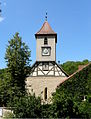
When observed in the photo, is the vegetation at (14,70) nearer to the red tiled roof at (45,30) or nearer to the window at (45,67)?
the window at (45,67)

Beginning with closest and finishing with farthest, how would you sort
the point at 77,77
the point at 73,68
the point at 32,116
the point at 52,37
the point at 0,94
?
the point at 32,116
the point at 77,77
the point at 0,94
the point at 52,37
the point at 73,68

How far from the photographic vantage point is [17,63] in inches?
1358

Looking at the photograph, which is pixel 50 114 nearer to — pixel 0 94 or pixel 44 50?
pixel 0 94

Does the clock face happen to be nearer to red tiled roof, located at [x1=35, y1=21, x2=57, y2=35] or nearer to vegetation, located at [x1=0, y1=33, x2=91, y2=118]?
red tiled roof, located at [x1=35, y1=21, x2=57, y2=35]

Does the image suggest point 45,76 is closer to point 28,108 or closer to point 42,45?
point 42,45

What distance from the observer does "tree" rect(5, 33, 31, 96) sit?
112ft

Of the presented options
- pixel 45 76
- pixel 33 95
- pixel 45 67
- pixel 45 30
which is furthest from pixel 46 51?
pixel 33 95

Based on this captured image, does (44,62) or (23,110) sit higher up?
(44,62)

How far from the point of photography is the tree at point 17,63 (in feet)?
112

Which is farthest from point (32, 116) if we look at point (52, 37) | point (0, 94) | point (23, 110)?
point (52, 37)

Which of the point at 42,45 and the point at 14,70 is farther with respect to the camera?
the point at 42,45

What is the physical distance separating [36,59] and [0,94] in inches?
271

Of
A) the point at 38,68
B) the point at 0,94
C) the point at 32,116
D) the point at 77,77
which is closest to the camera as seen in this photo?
the point at 32,116

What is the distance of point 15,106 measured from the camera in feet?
62.2
